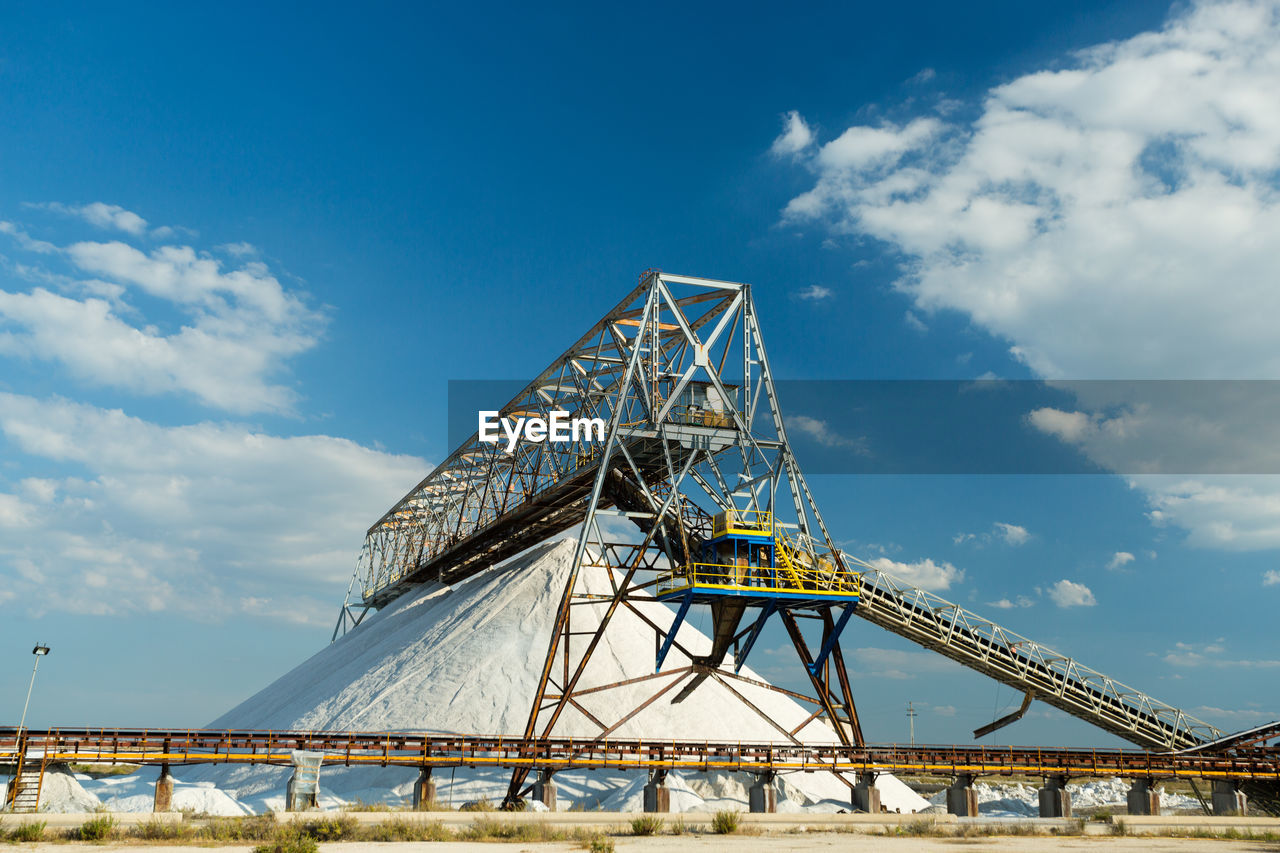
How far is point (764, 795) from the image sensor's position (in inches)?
1148

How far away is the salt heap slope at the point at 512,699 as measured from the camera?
3238 centimetres

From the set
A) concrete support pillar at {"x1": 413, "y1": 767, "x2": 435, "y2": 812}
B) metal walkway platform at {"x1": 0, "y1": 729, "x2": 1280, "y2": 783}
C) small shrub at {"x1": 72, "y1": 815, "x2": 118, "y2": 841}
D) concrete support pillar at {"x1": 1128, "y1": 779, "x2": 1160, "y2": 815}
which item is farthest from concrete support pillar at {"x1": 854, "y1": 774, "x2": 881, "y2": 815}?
small shrub at {"x1": 72, "y1": 815, "x2": 118, "y2": 841}

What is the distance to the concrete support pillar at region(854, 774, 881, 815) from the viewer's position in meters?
30.0

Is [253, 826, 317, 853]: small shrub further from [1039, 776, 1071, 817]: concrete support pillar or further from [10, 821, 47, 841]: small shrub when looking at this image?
[1039, 776, 1071, 817]: concrete support pillar

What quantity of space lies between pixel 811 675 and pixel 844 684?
4.01 feet

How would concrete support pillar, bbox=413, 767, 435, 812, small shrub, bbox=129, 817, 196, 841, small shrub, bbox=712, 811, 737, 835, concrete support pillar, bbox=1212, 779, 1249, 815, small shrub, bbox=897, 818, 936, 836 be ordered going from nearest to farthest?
small shrub, bbox=129, 817, 196, 841
small shrub, bbox=712, 811, 737, 835
small shrub, bbox=897, 818, 936, 836
concrete support pillar, bbox=413, 767, 435, 812
concrete support pillar, bbox=1212, 779, 1249, 815

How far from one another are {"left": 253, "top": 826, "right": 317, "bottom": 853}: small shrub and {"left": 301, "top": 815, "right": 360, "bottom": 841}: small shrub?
1.02 feet

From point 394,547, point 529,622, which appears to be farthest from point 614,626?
point 394,547

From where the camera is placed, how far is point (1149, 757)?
3259 centimetres

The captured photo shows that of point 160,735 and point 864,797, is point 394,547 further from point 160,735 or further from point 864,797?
point 864,797

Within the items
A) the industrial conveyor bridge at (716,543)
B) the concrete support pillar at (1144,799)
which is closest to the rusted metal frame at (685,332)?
the industrial conveyor bridge at (716,543)

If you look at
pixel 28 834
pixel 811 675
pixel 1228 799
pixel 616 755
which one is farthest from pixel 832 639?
pixel 28 834

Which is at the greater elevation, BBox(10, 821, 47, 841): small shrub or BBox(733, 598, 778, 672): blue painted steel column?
BBox(733, 598, 778, 672): blue painted steel column

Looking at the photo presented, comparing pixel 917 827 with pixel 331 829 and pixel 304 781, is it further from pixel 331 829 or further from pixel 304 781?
pixel 304 781
